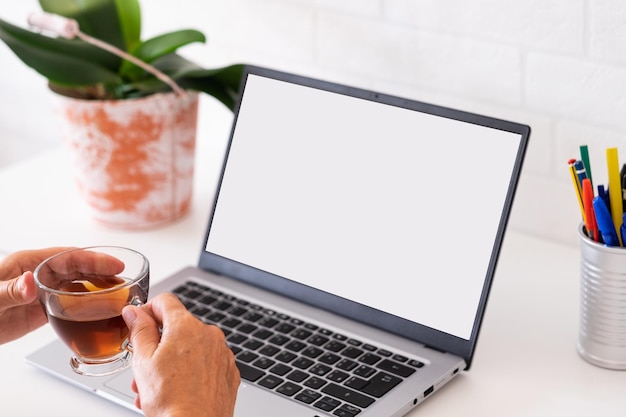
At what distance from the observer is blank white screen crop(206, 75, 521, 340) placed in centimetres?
101

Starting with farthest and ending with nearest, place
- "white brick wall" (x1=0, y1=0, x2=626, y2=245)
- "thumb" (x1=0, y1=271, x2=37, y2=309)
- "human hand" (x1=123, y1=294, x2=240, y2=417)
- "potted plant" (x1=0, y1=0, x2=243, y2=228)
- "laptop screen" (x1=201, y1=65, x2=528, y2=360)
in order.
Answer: "potted plant" (x1=0, y1=0, x2=243, y2=228)
"white brick wall" (x1=0, y1=0, x2=626, y2=245)
"laptop screen" (x1=201, y1=65, x2=528, y2=360)
"thumb" (x1=0, y1=271, x2=37, y2=309)
"human hand" (x1=123, y1=294, x2=240, y2=417)

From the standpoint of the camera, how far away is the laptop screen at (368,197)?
3.31 feet

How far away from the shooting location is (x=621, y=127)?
3.82 feet

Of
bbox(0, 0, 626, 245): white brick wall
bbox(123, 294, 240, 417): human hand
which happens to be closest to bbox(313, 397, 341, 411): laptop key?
bbox(123, 294, 240, 417): human hand

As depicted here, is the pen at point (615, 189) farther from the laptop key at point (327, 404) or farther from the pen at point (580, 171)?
the laptop key at point (327, 404)

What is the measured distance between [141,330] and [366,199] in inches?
13.5

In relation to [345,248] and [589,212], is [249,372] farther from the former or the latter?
[589,212]

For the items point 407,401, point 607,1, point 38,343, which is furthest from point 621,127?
point 38,343

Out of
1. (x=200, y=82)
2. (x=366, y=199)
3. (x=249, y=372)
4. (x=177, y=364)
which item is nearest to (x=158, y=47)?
(x=200, y=82)

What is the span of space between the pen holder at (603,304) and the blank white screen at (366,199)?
0.32ft

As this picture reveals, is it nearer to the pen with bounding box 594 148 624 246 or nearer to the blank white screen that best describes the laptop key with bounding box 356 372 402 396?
the blank white screen

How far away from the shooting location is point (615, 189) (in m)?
0.96

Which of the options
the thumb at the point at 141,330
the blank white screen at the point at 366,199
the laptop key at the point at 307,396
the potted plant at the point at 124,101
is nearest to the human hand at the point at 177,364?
the thumb at the point at 141,330

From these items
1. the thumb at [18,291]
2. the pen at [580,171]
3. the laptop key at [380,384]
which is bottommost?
the laptop key at [380,384]
